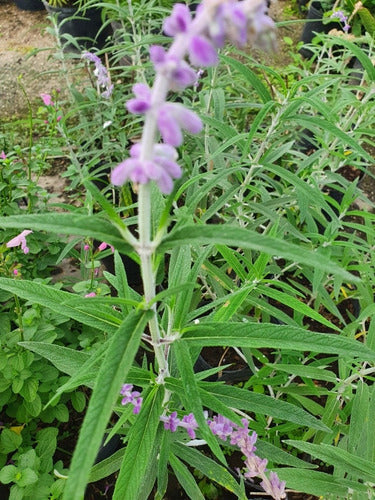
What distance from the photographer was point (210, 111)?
2066 mm

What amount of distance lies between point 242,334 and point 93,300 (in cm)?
30

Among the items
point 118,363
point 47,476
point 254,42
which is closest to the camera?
point 254,42

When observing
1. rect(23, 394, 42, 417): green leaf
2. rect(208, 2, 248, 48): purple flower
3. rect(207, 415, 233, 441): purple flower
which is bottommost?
rect(23, 394, 42, 417): green leaf

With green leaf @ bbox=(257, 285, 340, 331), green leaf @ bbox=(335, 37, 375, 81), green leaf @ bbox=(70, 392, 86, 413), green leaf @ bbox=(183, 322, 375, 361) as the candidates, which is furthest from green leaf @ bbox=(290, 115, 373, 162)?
green leaf @ bbox=(70, 392, 86, 413)

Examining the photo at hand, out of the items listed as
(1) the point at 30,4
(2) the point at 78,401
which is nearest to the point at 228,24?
(2) the point at 78,401

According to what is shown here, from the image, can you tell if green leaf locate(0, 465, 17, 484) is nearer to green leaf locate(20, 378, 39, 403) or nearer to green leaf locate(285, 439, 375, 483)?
green leaf locate(20, 378, 39, 403)

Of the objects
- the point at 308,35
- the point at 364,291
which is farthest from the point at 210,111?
the point at 308,35

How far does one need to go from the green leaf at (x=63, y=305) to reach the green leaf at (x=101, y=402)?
0.94 feet

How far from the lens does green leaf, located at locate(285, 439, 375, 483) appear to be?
990 millimetres

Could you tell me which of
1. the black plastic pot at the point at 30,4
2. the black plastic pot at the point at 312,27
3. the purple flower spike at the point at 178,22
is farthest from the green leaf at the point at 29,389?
the black plastic pot at the point at 30,4

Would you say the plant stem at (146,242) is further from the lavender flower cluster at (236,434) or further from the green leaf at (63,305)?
the lavender flower cluster at (236,434)

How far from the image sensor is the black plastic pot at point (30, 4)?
190 inches

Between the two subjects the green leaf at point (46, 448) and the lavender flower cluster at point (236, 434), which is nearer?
the lavender flower cluster at point (236, 434)

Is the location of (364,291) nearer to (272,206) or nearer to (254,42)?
(272,206)
